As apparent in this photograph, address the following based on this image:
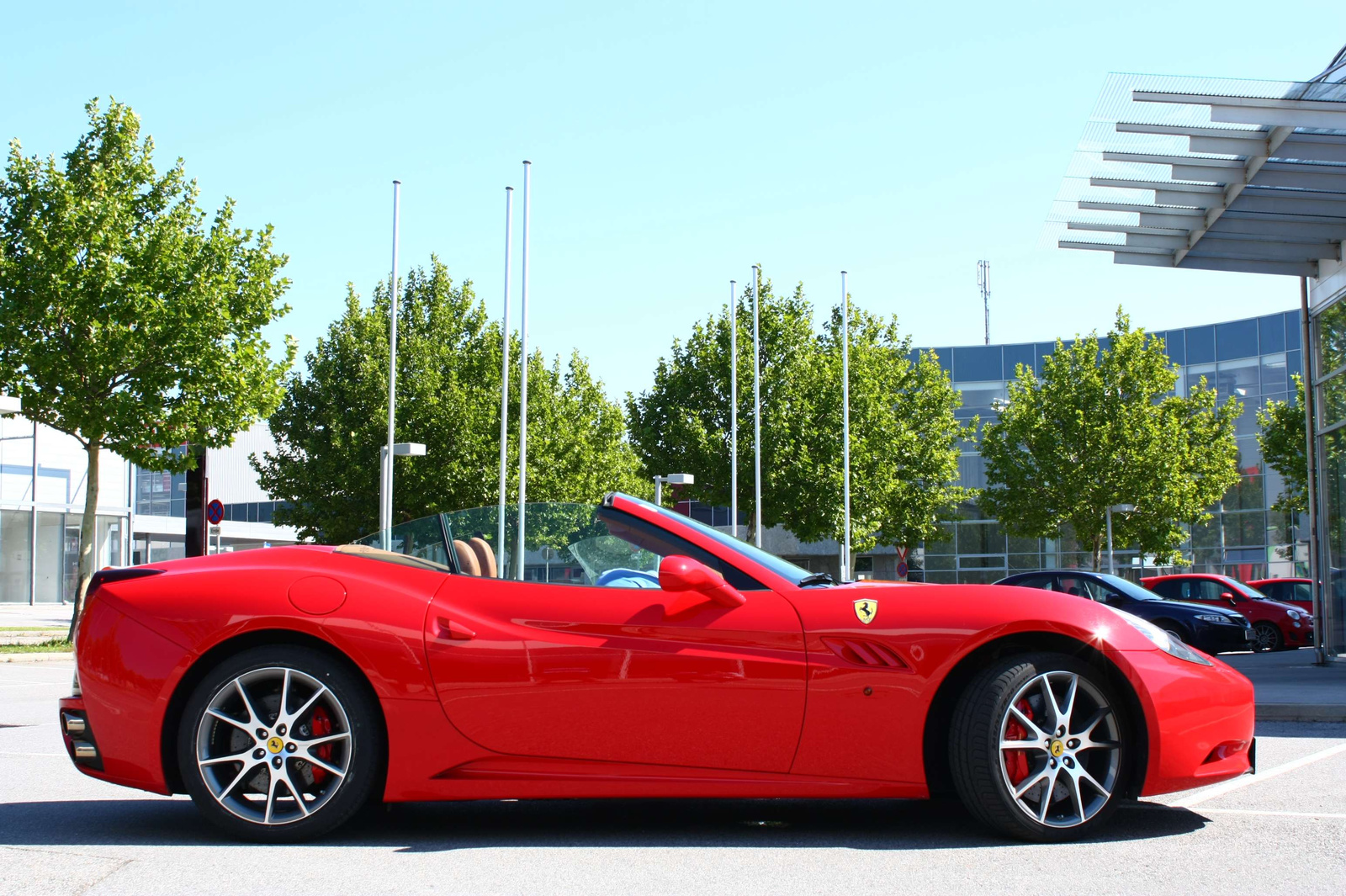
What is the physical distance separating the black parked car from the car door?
14257 mm

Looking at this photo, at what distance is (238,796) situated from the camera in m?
4.40

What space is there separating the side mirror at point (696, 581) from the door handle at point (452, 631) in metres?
0.70

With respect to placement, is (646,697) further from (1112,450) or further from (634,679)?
(1112,450)

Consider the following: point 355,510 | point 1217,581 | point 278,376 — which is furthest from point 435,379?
point 1217,581

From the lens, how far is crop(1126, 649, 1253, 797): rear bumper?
4.29 m

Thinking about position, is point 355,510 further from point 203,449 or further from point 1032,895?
point 1032,895

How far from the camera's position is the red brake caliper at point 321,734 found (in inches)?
172

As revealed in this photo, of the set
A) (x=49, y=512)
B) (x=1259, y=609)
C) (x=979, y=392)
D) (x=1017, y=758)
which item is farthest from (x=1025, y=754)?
(x=979, y=392)

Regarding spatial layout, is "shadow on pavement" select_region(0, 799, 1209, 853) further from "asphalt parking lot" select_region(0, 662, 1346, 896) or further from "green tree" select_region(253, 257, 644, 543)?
"green tree" select_region(253, 257, 644, 543)

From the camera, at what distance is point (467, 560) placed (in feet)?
15.3

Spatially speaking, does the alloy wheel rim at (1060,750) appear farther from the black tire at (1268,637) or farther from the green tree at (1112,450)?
the green tree at (1112,450)

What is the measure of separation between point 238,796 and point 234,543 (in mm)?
65210

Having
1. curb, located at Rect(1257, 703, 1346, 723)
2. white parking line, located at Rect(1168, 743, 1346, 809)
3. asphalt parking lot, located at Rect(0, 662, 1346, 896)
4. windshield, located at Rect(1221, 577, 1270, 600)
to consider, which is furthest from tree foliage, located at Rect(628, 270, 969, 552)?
asphalt parking lot, located at Rect(0, 662, 1346, 896)

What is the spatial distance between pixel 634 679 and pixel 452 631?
2.21 feet
